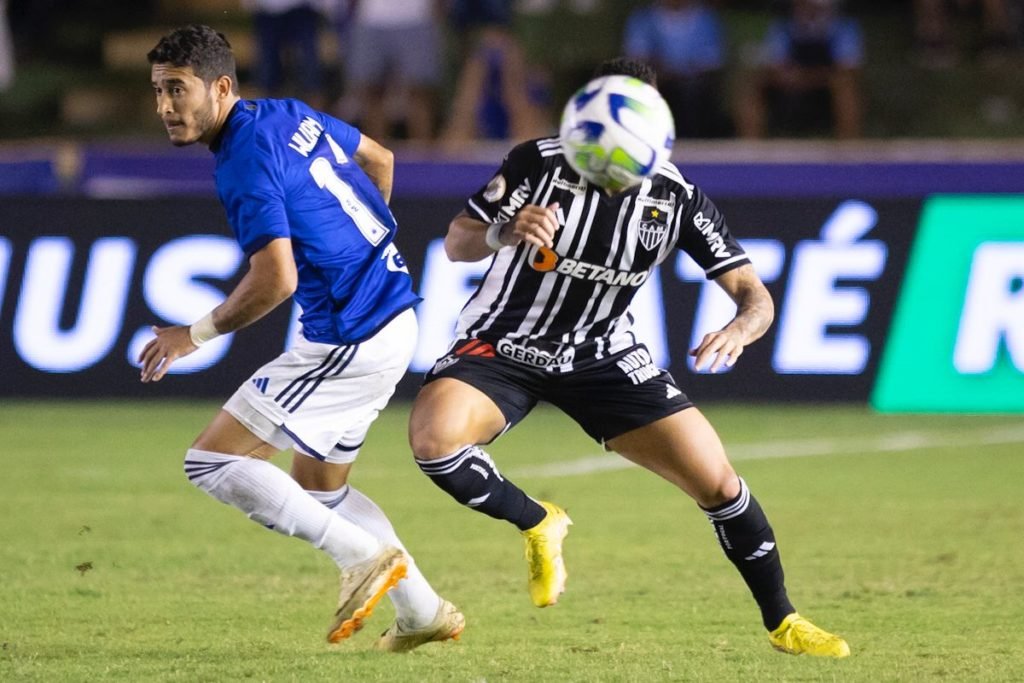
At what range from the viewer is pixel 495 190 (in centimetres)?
623

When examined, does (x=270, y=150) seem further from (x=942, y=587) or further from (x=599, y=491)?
(x=599, y=491)

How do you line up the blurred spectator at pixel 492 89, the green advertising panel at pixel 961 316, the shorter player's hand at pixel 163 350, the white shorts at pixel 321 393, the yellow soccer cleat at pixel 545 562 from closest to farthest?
the shorter player's hand at pixel 163 350, the white shorts at pixel 321 393, the yellow soccer cleat at pixel 545 562, the green advertising panel at pixel 961 316, the blurred spectator at pixel 492 89

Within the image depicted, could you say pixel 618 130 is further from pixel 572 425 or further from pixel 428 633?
pixel 572 425

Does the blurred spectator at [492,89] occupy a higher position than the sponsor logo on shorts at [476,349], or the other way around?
the sponsor logo on shorts at [476,349]

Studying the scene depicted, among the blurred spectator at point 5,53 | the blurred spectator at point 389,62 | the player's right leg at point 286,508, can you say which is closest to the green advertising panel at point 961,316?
the blurred spectator at point 389,62

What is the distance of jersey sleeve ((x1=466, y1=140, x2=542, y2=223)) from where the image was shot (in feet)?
20.4

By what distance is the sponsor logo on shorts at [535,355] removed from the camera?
634 cm

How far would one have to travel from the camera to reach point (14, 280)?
1319cm

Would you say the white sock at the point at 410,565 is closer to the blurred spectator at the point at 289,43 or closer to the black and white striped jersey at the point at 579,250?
the black and white striped jersey at the point at 579,250

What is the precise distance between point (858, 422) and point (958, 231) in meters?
1.64

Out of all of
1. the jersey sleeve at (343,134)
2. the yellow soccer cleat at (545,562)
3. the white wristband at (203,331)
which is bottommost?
the yellow soccer cleat at (545,562)

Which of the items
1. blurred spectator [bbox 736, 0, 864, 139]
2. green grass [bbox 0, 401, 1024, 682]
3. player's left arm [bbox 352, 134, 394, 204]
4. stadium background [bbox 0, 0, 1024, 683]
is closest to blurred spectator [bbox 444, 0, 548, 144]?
stadium background [bbox 0, 0, 1024, 683]

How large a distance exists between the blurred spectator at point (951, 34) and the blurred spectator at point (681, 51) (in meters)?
3.20

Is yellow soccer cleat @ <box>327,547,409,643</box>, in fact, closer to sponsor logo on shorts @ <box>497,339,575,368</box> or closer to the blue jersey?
the blue jersey
